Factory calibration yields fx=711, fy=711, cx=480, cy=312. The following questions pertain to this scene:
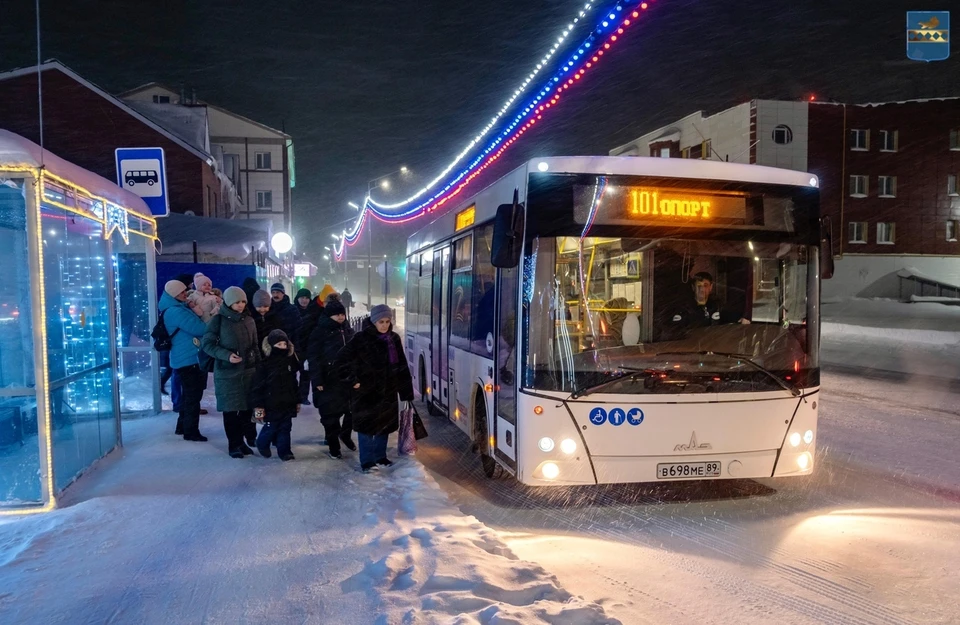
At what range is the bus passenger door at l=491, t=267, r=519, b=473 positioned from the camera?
20.9 ft

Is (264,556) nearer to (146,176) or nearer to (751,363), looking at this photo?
(751,363)

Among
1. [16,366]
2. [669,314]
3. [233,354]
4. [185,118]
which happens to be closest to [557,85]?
[669,314]

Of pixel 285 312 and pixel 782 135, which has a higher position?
pixel 782 135

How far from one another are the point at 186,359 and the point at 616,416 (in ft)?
18.7

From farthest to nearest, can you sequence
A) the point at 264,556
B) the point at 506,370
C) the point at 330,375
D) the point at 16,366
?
the point at 330,375 → the point at 16,366 → the point at 506,370 → the point at 264,556

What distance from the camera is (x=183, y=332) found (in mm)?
9125

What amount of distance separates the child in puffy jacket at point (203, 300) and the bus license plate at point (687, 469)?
629 cm

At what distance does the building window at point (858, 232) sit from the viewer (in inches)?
1686

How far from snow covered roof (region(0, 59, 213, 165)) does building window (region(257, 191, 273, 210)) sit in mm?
19520

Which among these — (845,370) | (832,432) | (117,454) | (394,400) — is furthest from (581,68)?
(845,370)

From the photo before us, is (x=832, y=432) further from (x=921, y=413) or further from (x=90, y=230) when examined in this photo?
(x=90, y=230)

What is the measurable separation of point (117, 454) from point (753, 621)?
708cm

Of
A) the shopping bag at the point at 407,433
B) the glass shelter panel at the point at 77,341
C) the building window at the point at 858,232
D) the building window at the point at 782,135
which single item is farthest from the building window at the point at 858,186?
the glass shelter panel at the point at 77,341

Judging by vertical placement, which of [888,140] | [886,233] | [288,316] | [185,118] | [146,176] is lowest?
[288,316]
